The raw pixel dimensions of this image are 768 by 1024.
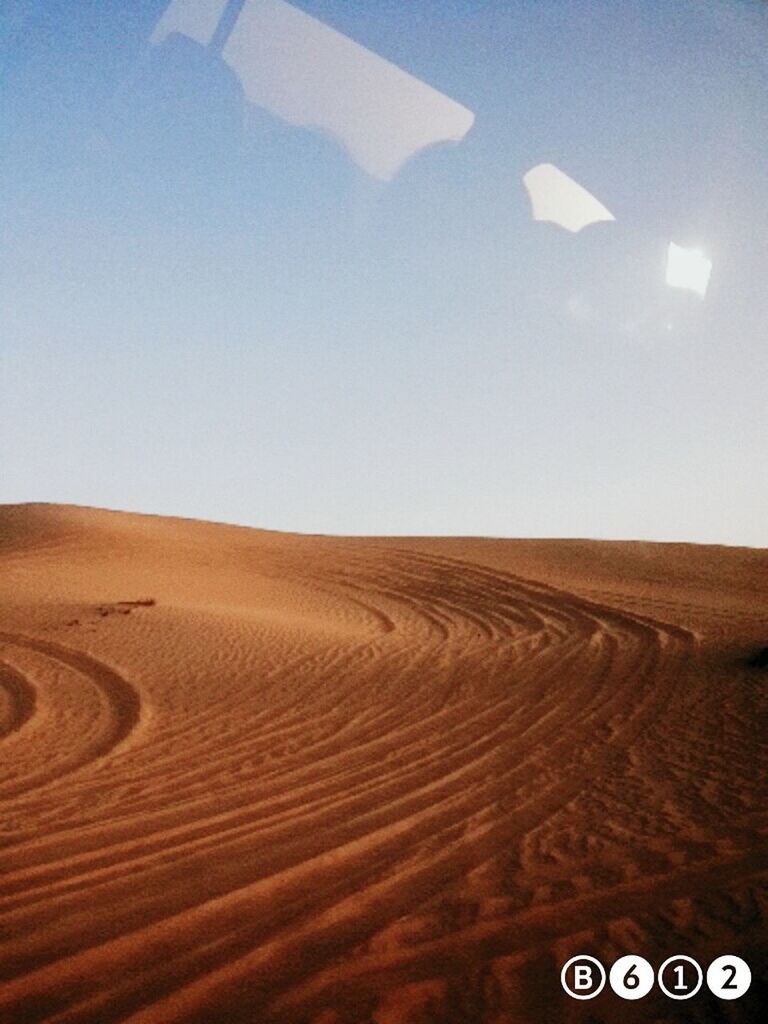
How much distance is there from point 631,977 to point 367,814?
220 cm

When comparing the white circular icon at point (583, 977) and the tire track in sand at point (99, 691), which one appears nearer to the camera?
the white circular icon at point (583, 977)

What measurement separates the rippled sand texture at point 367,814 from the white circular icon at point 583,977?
51 mm

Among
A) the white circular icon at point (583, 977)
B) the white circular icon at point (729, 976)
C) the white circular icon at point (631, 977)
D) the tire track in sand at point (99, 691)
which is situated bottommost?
the tire track in sand at point (99, 691)

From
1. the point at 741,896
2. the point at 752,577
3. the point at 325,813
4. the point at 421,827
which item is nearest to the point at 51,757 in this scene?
the point at 325,813

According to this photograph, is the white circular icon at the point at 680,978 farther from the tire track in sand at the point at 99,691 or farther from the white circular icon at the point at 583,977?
the tire track in sand at the point at 99,691

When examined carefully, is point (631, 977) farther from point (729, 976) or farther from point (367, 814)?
point (367, 814)

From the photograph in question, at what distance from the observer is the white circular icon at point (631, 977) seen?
2977 millimetres

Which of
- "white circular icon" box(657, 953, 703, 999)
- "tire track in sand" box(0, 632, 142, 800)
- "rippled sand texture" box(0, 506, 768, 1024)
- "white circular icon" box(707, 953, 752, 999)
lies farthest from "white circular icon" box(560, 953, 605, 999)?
"tire track in sand" box(0, 632, 142, 800)

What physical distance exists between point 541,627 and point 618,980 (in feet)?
33.1

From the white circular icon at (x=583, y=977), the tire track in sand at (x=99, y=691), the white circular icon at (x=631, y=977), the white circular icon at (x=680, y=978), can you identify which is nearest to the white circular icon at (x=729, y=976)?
the white circular icon at (x=680, y=978)

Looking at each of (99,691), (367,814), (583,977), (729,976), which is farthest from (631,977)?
(99,691)

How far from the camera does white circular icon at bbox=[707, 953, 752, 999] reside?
2944 millimetres

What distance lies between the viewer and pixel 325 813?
193 inches

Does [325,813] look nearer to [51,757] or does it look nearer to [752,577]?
[51,757]
